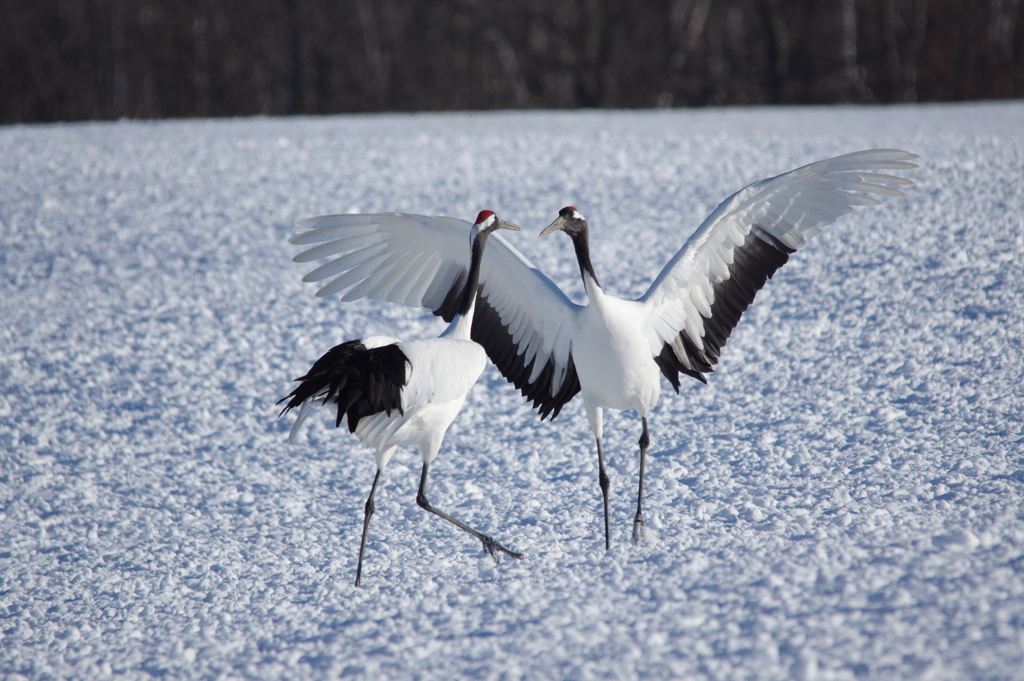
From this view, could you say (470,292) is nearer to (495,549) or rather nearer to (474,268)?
(474,268)

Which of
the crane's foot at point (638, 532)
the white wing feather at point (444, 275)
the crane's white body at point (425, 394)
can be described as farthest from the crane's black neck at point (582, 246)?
the crane's foot at point (638, 532)

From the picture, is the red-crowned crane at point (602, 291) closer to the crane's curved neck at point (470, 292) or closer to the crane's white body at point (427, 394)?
the crane's curved neck at point (470, 292)

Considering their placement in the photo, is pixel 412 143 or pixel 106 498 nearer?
pixel 106 498

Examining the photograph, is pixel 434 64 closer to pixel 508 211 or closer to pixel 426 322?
pixel 508 211

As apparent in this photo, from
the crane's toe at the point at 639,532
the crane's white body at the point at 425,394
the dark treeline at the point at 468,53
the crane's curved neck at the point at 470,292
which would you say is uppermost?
the dark treeline at the point at 468,53

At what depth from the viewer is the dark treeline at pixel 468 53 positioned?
60.0 feet

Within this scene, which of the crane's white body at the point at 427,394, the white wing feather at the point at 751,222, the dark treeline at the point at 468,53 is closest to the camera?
the crane's white body at the point at 427,394

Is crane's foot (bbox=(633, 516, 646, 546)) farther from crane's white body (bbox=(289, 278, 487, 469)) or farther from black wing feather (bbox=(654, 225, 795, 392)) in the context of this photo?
crane's white body (bbox=(289, 278, 487, 469))

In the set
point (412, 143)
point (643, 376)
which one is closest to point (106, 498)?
point (643, 376)

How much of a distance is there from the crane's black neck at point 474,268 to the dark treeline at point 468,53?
14.7 m

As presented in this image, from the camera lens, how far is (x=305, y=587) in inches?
152

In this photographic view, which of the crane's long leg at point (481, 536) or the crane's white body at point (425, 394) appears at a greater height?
the crane's white body at point (425, 394)

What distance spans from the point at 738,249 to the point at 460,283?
1.44 metres

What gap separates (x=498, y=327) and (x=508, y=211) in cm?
361
